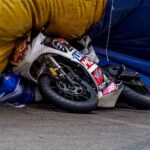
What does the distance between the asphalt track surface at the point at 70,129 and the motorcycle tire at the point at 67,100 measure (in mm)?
84

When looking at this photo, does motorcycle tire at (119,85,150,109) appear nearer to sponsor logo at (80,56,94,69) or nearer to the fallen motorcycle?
the fallen motorcycle

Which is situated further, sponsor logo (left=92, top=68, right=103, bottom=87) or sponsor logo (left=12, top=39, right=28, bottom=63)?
sponsor logo (left=92, top=68, right=103, bottom=87)

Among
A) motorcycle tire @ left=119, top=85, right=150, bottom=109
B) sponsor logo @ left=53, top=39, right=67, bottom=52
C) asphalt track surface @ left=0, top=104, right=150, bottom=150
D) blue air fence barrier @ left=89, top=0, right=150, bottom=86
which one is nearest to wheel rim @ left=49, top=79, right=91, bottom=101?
asphalt track surface @ left=0, top=104, right=150, bottom=150

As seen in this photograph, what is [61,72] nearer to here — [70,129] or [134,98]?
[134,98]

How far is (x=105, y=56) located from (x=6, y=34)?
196cm

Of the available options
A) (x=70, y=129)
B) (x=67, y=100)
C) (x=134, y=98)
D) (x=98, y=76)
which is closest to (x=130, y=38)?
(x=134, y=98)

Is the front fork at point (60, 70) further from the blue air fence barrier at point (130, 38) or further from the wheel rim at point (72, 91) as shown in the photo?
the blue air fence barrier at point (130, 38)

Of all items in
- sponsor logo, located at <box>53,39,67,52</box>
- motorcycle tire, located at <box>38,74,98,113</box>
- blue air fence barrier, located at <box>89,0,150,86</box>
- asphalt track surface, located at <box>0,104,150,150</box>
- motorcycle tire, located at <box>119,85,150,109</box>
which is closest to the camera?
asphalt track surface, located at <box>0,104,150,150</box>

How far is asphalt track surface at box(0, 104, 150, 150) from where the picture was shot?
4.21 meters

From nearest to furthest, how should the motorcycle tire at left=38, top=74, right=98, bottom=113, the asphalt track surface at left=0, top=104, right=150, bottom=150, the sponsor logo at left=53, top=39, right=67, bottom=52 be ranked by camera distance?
1. the asphalt track surface at left=0, top=104, right=150, bottom=150
2. the motorcycle tire at left=38, top=74, right=98, bottom=113
3. the sponsor logo at left=53, top=39, right=67, bottom=52

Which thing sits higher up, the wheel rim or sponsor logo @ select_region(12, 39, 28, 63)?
sponsor logo @ select_region(12, 39, 28, 63)

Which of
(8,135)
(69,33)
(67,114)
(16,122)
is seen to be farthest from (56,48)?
(8,135)

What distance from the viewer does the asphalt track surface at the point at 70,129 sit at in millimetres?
4206

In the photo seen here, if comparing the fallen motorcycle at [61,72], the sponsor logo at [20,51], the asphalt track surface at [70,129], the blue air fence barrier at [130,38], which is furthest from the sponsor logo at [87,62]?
the blue air fence barrier at [130,38]
